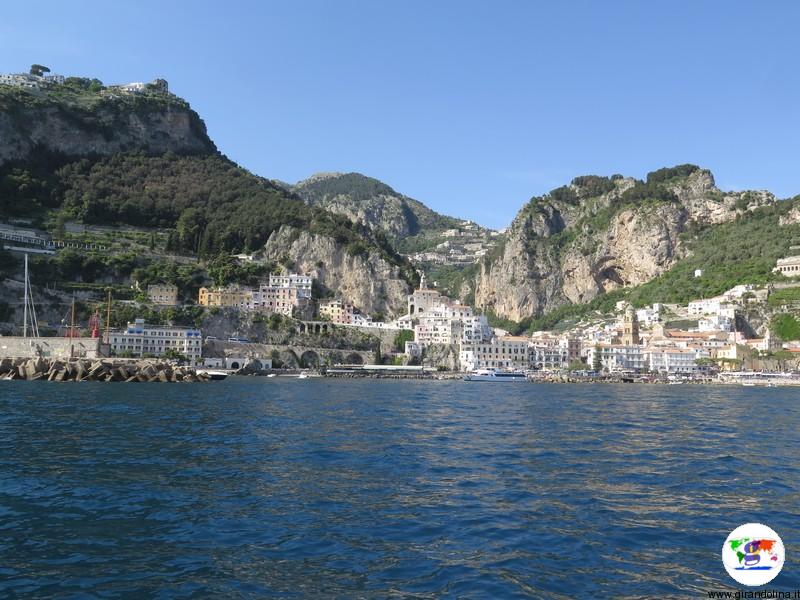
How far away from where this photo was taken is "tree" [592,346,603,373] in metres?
96.6

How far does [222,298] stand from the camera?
94562mm

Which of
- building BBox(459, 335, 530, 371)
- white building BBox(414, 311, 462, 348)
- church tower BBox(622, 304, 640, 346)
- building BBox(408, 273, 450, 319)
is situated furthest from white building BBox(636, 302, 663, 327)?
white building BBox(414, 311, 462, 348)

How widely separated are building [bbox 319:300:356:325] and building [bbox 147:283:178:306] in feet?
73.2

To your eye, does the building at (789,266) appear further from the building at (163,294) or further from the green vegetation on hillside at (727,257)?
the building at (163,294)

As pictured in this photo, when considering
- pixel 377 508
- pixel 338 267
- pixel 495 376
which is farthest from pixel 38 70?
pixel 377 508

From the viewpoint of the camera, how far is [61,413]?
27641 millimetres

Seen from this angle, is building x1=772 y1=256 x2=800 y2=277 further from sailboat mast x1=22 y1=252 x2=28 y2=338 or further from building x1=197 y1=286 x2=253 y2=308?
sailboat mast x1=22 y1=252 x2=28 y2=338

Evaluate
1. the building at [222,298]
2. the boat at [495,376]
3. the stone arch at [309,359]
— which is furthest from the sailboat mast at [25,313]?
the boat at [495,376]

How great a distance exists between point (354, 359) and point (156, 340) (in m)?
26.2

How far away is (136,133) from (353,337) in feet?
232

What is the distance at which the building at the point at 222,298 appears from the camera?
308ft

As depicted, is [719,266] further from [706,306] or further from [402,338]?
[402,338]

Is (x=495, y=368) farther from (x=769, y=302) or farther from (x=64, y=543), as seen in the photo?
(x=64, y=543)

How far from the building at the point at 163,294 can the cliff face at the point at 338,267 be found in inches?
935
